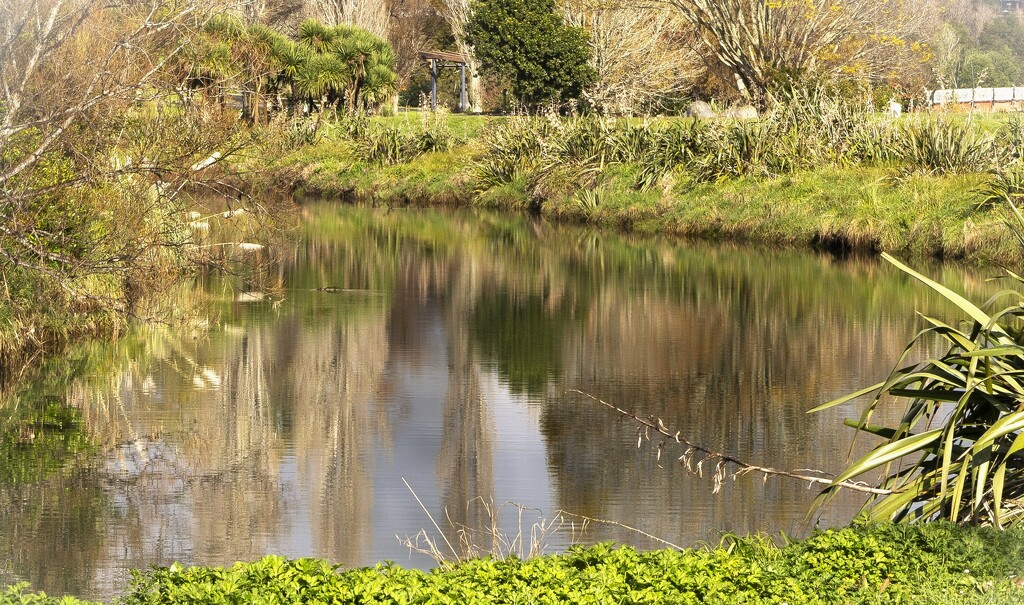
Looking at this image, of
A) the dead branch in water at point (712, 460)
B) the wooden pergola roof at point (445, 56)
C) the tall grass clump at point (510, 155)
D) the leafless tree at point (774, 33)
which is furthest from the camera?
the wooden pergola roof at point (445, 56)

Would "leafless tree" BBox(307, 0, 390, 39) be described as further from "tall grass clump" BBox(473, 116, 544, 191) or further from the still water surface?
the still water surface

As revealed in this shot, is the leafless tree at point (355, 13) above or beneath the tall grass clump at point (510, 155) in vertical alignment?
above

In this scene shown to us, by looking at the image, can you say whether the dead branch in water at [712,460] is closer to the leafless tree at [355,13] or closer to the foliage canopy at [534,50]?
the foliage canopy at [534,50]

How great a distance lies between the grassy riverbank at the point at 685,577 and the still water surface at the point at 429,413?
6.48 feet

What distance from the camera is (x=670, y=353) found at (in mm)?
15891

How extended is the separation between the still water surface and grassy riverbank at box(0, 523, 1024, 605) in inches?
77.7

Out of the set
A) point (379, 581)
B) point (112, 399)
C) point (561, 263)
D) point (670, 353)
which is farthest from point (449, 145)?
point (379, 581)

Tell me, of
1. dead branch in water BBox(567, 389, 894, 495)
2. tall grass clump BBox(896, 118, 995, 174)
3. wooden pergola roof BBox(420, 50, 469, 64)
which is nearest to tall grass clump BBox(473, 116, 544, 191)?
tall grass clump BBox(896, 118, 995, 174)

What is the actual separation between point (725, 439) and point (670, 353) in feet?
14.5

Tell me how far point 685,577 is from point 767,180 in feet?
79.1

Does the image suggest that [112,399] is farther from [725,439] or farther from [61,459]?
[725,439]

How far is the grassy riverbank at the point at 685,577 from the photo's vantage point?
5.62 meters

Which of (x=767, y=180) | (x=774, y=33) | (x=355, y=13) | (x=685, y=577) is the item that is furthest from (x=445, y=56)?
(x=685, y=577)

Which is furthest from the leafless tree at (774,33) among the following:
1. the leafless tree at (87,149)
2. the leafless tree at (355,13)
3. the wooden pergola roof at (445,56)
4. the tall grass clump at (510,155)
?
the leafless tree at (355,13)
